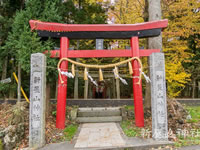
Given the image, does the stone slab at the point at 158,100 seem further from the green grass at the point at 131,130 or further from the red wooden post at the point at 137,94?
the red wooden post at the point at 137,94

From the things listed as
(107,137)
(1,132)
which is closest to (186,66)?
(107,137)

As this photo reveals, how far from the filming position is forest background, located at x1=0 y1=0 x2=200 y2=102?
18.1 feet

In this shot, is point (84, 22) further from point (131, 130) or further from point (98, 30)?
point (131, 130)

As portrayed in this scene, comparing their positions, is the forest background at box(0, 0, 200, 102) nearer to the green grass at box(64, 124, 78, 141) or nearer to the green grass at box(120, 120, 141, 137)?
the green grass at box(64, 124, 78, 141)

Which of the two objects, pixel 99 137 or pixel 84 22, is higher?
pixel 84 22

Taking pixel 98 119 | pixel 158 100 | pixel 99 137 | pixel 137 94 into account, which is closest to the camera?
pixel 158 100

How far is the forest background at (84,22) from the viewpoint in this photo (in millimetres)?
5531

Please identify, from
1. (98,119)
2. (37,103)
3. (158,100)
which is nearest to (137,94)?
(158,100)

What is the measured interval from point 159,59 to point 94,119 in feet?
13.4

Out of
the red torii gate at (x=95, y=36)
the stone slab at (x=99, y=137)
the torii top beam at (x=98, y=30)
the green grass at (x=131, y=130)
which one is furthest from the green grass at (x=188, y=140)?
the torii top beam at (x=98, y=30)

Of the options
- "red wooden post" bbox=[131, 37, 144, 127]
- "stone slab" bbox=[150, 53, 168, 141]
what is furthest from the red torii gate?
"stone slab" bbox=[150, 53, 168, 141]

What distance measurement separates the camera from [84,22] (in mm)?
8602

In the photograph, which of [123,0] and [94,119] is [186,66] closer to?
[123,0]

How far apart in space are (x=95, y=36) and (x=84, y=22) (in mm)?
3743
